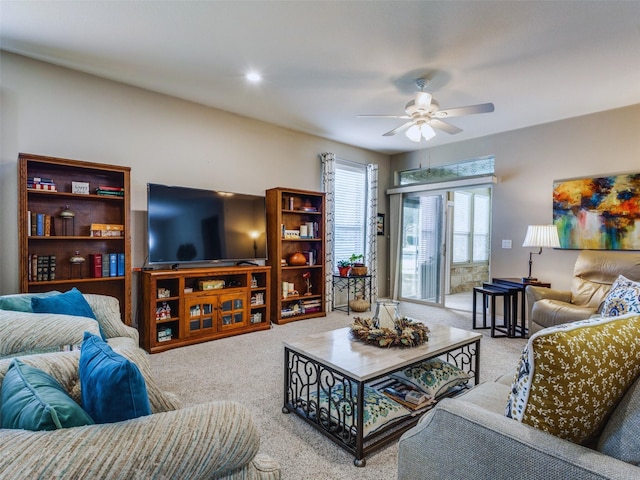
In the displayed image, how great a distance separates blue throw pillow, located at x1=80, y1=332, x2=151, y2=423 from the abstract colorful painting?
4935 mm

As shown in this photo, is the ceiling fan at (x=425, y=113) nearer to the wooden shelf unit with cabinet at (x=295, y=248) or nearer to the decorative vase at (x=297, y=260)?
the wooden shelf unit with cabinet at (x=295, y=248)

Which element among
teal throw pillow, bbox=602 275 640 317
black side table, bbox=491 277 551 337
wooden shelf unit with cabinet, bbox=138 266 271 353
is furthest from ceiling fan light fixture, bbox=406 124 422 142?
wooden shelf unit with cabinet, bbox=138 266 271 353

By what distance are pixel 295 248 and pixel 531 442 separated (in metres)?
4.24

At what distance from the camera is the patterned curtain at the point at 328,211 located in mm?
5113

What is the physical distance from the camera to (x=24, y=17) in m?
2.42

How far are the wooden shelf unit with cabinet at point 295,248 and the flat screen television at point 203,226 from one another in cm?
20

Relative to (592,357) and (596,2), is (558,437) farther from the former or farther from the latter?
(596,2)

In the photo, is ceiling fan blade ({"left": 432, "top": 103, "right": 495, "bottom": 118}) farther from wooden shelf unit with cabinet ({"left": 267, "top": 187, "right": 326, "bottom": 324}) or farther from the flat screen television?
the flat screen television

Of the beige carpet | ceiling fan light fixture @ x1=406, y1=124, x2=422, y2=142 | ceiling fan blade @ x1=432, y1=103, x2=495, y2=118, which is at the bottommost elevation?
the beige carpet

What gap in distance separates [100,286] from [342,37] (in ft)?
10.7

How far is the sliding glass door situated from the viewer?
5637mm

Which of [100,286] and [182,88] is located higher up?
[182,88]

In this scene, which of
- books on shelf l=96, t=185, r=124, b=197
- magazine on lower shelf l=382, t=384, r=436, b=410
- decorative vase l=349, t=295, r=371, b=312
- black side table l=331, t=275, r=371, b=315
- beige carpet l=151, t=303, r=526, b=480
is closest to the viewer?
beige carpet l=151, t=303, r=526, b=480

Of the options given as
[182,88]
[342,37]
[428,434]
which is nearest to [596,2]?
[342,37]
